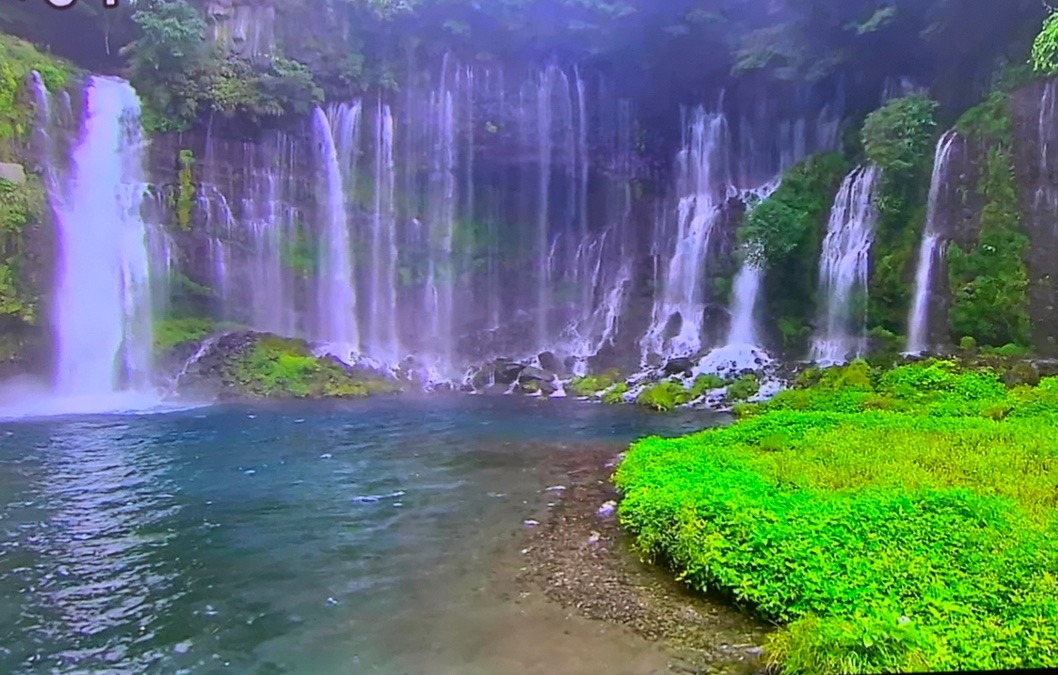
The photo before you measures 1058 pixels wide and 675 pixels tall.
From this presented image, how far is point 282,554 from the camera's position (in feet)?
17.7

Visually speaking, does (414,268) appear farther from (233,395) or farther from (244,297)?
(233,395)

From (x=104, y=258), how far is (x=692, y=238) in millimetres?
13238

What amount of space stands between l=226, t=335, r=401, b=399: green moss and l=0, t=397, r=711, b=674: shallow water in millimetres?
5708

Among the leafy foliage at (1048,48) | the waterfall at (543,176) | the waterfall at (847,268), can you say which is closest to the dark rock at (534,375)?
the waterfall at (543,176)

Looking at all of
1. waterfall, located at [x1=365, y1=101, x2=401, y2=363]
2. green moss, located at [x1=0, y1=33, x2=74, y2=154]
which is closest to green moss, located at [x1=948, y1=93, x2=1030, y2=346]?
waterfall, located at [x1=365, y1=101, x2=401, y2=363]

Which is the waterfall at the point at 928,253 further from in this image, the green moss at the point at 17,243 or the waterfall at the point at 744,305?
the green moss at the point at 17,243

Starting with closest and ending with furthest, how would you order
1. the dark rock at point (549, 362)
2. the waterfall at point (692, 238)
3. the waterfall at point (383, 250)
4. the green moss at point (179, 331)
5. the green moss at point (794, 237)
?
the green moss at point (794, 237) < the green moss at point (179, 331) < the waterfall at point (692, 238) < the dark rock at point (549, 362) < the waterfall at point (383, 250)

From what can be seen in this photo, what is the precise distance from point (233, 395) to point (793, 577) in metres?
14.3

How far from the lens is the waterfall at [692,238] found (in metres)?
18.1

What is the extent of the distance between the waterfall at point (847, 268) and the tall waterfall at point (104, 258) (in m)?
14.2

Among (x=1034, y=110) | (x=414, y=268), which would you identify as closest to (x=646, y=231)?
(x=414, y=268)

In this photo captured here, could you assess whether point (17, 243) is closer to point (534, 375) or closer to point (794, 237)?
point (534, 375)

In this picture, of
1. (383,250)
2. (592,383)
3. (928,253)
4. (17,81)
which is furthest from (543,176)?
(17,81)

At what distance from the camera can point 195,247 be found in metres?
17.8
